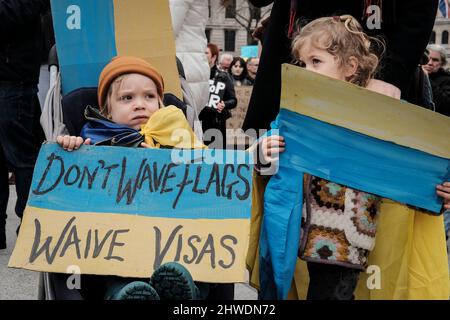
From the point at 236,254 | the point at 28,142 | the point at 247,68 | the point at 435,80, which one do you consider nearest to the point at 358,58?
the point at 236,254

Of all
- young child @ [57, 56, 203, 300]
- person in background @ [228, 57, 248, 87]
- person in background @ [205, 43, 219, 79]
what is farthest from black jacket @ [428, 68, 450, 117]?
person in background @ [228, 57, 248, 87]

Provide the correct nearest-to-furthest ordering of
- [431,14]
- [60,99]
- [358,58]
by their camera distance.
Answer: [358,58] < [431,14] < [60,99]

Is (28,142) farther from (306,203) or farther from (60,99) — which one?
(306,203)

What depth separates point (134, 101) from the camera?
3.12m

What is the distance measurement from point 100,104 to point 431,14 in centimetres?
134

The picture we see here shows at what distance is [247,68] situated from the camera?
43.5 ft

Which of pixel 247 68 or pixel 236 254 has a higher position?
pixel 236 254

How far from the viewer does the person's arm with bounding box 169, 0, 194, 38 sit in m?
4.48

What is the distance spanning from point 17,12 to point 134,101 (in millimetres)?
1604

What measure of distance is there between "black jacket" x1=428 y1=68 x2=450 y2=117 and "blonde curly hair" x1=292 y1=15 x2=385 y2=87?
346 cm

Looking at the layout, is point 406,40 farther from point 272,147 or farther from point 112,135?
point 112,135

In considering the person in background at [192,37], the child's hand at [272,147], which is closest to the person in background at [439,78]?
the person in background at [192,37]

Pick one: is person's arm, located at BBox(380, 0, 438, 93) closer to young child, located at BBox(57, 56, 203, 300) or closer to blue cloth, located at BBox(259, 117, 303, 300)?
blue cloth, located at BBox(259, 117, 303, 300)

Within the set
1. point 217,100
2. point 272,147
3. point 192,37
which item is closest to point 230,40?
point 217,100
